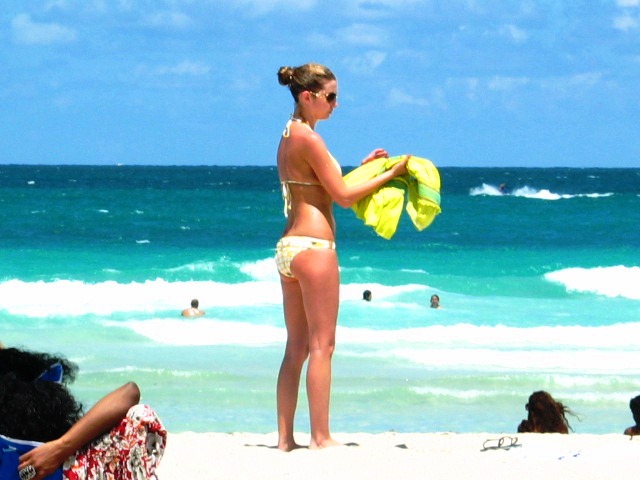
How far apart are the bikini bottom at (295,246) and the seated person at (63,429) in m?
1.94

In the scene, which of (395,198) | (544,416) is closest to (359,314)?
(544,416)

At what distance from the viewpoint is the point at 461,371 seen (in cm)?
1298

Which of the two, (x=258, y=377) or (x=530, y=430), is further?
(x=258, y=377)

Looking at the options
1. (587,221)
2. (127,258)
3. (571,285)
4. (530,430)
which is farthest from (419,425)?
(587,221)

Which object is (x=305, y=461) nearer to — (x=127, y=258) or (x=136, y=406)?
(x=136, y=406)

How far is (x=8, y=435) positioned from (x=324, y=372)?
2.25 m

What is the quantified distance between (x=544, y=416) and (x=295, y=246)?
311 cm

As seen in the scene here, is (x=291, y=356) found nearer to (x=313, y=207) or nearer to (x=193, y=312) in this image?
(x=313, y=207)

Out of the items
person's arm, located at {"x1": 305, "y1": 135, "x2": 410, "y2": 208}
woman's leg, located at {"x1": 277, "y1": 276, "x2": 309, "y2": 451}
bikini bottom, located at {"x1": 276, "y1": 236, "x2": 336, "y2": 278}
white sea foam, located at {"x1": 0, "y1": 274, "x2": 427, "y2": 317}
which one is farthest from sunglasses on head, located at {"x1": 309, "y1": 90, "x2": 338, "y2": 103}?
white sea foam, located at {"x1": 0, "y1": 274, "x2": 427, "y2": 317}

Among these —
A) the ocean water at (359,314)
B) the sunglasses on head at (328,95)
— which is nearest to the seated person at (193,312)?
the ocean water at (359,314)

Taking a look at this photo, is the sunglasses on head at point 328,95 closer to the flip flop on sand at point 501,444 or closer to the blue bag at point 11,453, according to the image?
the flip flop on sand at point 501,444

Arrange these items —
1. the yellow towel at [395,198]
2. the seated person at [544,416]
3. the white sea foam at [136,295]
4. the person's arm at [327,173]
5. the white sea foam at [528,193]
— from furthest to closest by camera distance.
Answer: the white sea foam at [528,193]
the white sea foam at [136,295]
the seated person at [544,416]
the yellow towel at [395,198]
the person's arm at [327,173]

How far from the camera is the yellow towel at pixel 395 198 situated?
560 cm

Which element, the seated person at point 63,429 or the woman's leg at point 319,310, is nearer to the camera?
the seated person at point 63,429
